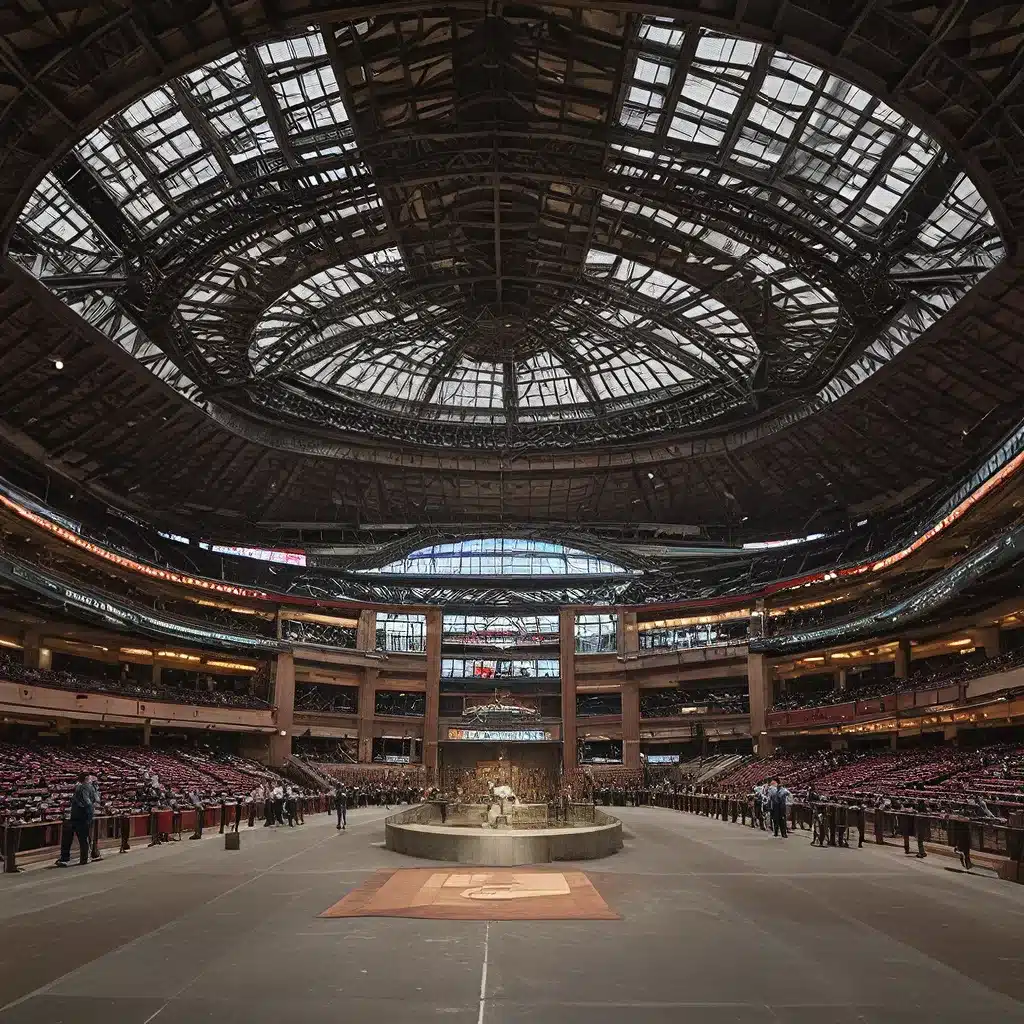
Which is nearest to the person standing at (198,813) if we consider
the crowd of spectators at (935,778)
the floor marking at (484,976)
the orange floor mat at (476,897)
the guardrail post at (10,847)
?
the guardrail post at (10,847)

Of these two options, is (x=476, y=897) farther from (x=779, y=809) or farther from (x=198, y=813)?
(x=779, y=809)

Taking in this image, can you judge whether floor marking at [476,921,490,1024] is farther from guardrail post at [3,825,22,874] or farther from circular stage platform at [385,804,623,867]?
guardrail post at [3,825,22,874]

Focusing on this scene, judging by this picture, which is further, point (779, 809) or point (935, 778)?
point (935, 778)

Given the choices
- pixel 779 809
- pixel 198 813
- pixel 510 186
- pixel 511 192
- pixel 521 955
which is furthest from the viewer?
pixel 511 192

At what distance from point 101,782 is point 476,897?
24.8m

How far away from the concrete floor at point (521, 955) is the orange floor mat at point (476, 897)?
0.48 meters

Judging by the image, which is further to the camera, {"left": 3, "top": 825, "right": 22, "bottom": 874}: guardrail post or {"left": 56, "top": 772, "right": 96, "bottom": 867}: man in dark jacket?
{"left": 56, "top": 772, "right": 96, "bottom": 867}: man in dark jacket

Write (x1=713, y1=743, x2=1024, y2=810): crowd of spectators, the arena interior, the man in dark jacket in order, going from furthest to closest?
(x1=713, y1=743, x2=1024, y2=810): crowd of spectators < the man in dark jacket < the arena interior

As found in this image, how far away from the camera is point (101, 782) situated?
113 ft

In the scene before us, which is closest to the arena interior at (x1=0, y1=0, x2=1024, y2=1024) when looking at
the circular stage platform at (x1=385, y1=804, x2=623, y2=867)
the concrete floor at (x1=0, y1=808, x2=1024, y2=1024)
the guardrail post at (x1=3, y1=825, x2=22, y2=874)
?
the concrete floor at (x1=0, y1=808, x2=1024, y2=1024)

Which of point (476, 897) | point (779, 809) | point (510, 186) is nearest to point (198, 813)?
point (476, 897)

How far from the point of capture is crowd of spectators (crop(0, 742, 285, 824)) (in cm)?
2502

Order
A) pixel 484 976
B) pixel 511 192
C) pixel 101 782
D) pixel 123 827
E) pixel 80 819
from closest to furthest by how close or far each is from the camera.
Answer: pixel 484 976
pixel 80 819
pixel 123 827
pixel 101 782
pixel 511 192

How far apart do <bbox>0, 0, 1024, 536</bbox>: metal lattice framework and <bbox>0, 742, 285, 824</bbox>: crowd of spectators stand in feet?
59.7
